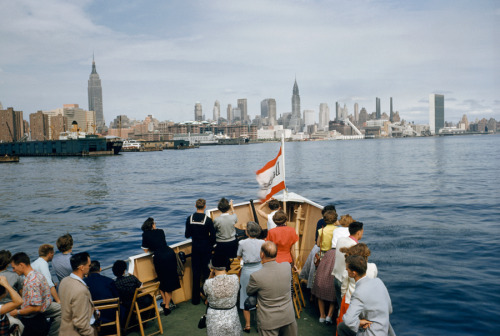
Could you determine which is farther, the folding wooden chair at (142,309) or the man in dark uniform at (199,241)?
the man in dark uniform at (199,241)

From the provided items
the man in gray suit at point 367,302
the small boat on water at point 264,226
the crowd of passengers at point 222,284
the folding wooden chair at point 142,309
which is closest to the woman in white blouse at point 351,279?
the crowd of passengers at point 222,284

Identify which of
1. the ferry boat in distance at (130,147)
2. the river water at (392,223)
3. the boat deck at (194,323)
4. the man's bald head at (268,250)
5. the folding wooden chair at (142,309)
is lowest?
the river water at (392,223)

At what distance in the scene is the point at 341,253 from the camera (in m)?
6.41

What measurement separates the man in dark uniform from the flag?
8.57 feet

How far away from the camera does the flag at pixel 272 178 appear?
32.3 feet

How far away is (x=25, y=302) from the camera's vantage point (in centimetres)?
539

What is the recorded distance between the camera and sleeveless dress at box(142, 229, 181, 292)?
7535mm

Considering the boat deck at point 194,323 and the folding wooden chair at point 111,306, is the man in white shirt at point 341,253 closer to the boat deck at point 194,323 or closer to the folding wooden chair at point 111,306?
the boat deck at point 194,323

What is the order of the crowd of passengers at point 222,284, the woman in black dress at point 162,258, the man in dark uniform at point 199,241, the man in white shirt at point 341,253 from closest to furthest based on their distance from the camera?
the crowd of passengers at point 222,284, the man in white shirt at point 341,253, the woman in black dress at point 162,258, the man in dark uniform at point 199,241

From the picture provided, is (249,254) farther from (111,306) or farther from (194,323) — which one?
(111,306)

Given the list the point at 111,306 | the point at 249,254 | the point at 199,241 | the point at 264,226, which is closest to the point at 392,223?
the point at 264,226

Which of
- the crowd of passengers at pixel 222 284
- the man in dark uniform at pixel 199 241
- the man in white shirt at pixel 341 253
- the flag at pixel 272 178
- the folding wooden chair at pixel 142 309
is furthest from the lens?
the flag at pixel 272 178

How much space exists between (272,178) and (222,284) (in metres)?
5.37

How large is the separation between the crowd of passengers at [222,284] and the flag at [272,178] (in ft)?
6.64
